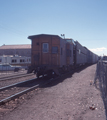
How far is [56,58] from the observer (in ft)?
39.2

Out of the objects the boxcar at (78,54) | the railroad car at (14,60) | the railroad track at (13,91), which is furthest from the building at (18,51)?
the railroad track at (13,91)

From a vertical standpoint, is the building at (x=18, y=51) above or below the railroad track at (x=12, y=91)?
above

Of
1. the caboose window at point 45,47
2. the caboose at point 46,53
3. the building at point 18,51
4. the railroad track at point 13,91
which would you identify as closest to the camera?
the railroad track at point 13,91

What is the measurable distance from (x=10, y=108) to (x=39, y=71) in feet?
21.6

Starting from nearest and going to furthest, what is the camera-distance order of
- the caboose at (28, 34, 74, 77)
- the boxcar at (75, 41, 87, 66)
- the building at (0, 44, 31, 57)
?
the caboose at (28, 34, 74, 77) → the boxcar at (75, 41, 87, 66) → the building at (0, 44, 31, 57)

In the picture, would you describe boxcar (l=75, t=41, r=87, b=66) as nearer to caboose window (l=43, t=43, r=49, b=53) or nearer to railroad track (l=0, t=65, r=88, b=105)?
caboose window (l=43, t=43, r=49, b=53)

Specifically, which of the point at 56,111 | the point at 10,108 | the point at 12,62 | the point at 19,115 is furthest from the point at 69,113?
the point at 12,62

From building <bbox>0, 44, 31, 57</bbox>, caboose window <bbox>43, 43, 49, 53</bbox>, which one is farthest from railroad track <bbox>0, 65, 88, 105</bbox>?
building <bbox>0, 44, 31, 57</bbox>

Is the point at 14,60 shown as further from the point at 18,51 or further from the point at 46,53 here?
the point at 18,51

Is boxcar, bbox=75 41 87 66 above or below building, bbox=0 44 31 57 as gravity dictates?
below

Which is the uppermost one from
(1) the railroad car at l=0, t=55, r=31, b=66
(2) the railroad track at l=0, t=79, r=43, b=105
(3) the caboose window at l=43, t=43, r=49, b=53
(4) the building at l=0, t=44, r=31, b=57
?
(4) the building at l=0, t=44, r=31, b=57

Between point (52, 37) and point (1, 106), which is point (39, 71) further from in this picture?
point (1, 106)

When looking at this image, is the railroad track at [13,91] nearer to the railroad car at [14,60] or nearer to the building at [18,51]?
the railroad car at [14,60]

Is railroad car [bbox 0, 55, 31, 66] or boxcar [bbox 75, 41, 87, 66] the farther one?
railroad car [bbox 0, 55, 31, 66]
